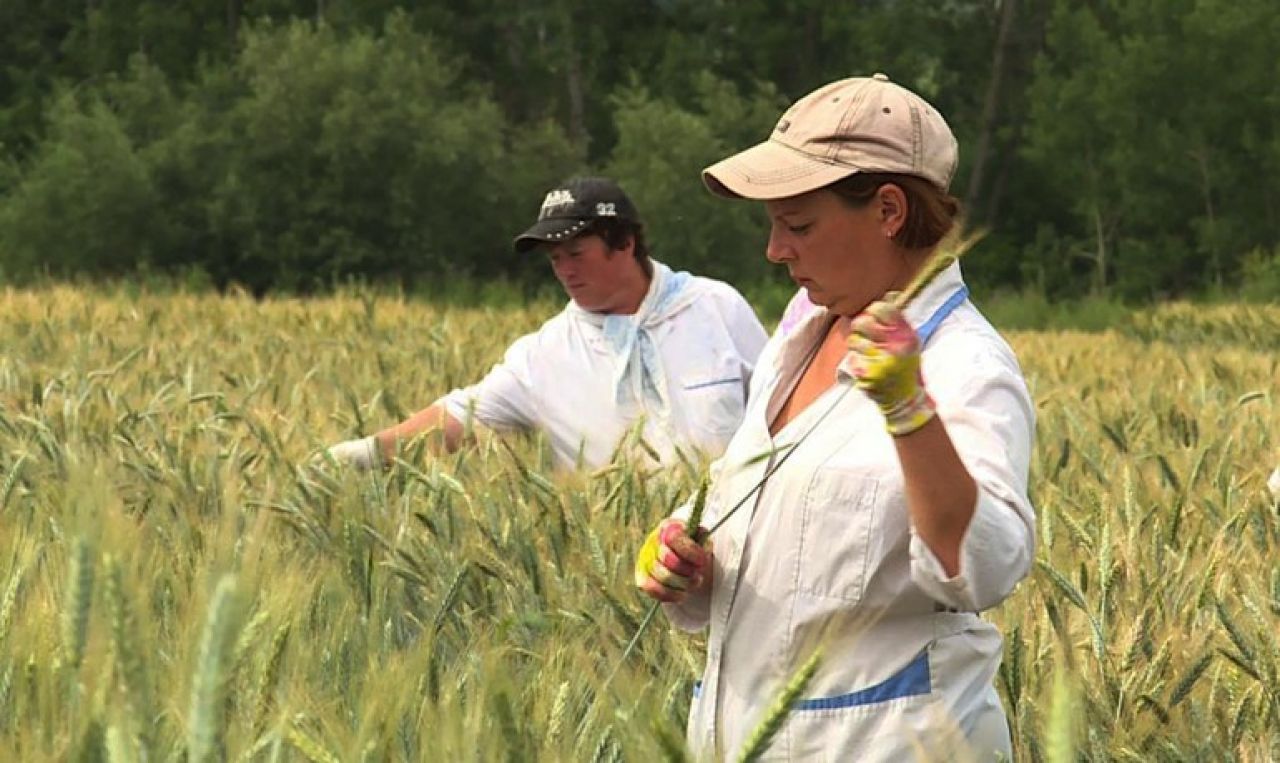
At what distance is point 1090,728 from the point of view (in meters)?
1.78

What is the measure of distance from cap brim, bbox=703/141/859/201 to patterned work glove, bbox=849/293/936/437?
34 centimetres

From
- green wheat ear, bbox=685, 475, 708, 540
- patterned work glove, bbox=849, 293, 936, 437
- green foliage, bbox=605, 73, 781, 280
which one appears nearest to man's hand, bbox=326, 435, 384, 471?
green wheat ear, bbox=685, 475, 708, 540

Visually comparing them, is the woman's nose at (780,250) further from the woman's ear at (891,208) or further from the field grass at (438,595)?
the field grass at (438,595)

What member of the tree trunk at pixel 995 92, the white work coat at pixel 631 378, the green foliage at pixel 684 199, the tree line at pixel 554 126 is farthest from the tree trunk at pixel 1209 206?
the white work coat at pixel 631 378

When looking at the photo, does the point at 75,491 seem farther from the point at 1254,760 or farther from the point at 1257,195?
the point at 1257,195

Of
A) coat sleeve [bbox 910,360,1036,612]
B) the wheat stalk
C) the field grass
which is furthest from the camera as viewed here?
coat sleeve [bbox 910,360,1036,612]

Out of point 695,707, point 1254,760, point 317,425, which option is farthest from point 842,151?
point 317,425

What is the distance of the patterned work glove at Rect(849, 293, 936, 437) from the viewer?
1.45 meters

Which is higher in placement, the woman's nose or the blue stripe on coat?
the woman's nose

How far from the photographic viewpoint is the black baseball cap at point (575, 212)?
3.69 m

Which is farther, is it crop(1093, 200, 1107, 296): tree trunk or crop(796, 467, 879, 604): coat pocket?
crop(1093, 200, 1107, 296): tree trunk

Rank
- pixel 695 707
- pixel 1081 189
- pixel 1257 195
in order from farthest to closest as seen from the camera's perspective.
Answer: pixel 1081 189, pixel 1257 195, pixel 695 707

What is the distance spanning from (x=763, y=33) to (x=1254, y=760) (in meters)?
33.3

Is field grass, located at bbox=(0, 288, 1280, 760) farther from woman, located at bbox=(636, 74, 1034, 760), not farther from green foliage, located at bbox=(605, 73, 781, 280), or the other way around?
green foliage, located at bbox=(605, 73, 781, 280)
